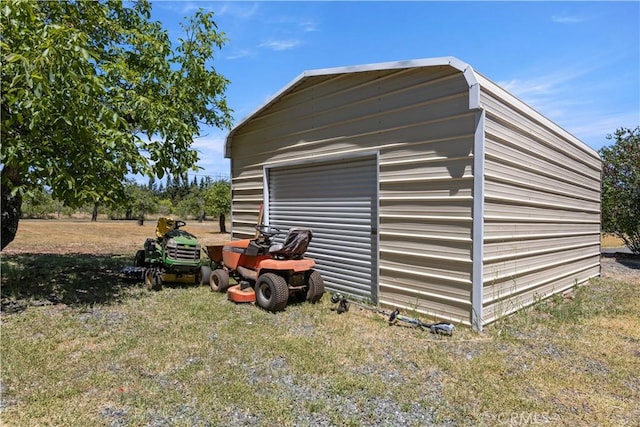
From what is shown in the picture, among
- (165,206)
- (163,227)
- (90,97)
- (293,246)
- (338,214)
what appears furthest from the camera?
(165,206)

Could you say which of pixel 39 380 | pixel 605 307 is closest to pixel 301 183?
pixel 39 380

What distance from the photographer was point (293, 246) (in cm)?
537

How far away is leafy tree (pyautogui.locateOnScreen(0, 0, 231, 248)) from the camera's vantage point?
411cm

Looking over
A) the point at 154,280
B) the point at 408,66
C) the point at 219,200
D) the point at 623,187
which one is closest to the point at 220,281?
the point at 154,280

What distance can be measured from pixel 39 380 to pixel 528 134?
6.44 metres

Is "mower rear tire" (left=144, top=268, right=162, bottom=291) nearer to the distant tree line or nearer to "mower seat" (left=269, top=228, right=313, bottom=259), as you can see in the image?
"mower seat" (left=269, top=228, right=313, bottom=259)

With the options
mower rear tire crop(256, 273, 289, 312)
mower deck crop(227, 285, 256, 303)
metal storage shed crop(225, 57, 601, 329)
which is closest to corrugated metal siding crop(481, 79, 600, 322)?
metal storage shed crop(225, 57, 601, 329)

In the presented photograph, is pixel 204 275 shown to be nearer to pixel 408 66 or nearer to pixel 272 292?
pixel 272 292

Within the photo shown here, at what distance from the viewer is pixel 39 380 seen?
3135 mm

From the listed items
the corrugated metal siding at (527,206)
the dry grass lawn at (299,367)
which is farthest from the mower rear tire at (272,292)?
the corrugated metal siding at (527,206)

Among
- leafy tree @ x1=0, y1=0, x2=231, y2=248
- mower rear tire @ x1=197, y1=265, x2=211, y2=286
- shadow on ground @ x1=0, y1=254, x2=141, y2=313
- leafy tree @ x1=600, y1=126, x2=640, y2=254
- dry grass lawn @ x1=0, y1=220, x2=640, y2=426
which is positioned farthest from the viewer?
leafy tree @ x1=600, y1=126, x2=640, y2=254

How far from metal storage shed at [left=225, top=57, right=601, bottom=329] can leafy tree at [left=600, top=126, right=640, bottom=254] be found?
297 inches

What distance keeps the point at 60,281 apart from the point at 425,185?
22.1 feet

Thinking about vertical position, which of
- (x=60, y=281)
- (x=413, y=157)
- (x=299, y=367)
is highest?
(x=413, y=157)
